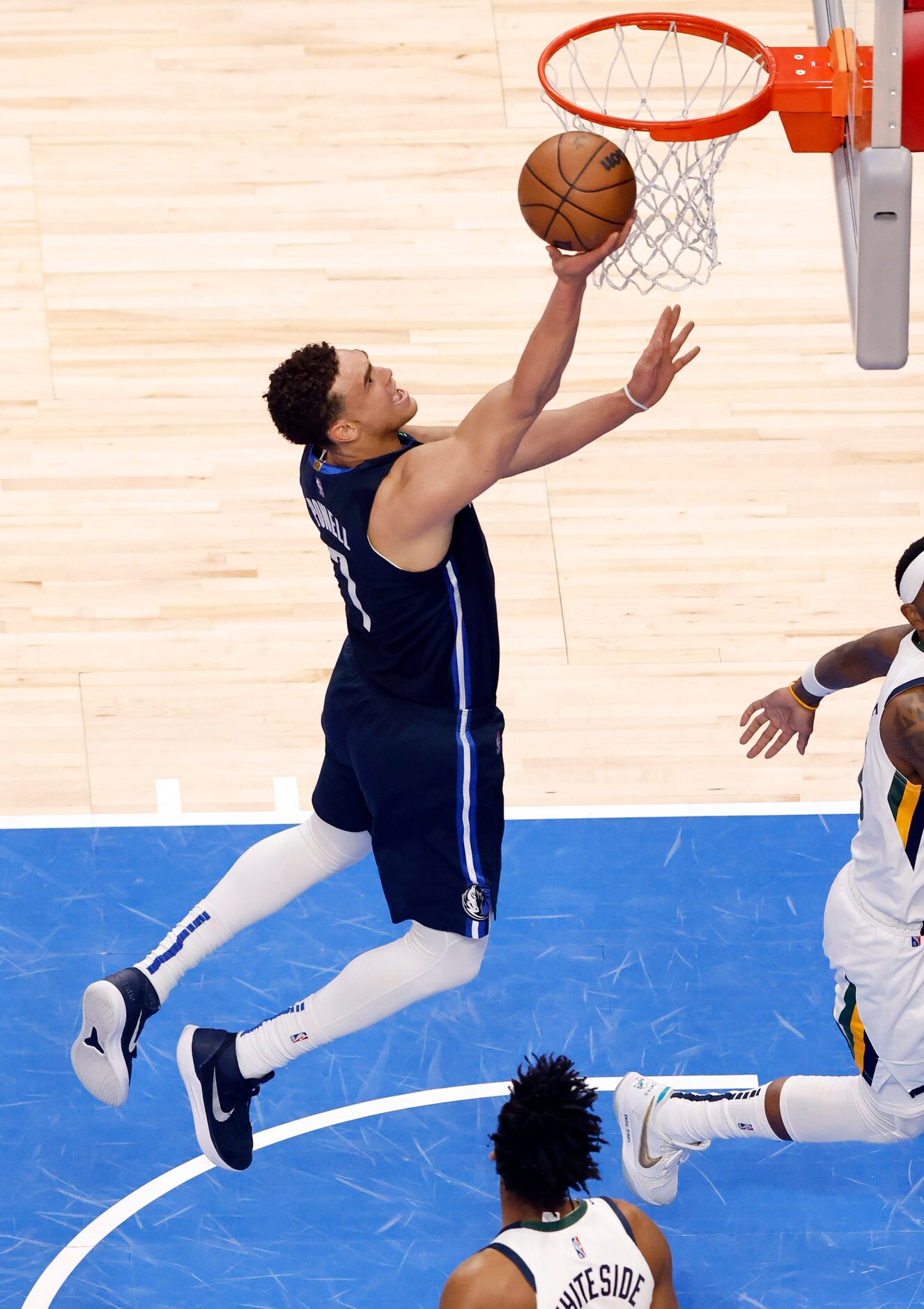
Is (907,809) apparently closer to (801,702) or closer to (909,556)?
(909,556)

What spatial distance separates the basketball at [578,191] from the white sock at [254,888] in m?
1.88

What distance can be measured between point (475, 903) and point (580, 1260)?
1.36 m

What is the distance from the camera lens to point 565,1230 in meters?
3.66

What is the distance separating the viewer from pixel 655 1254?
3715 mm

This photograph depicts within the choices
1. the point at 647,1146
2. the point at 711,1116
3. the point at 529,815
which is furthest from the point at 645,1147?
the point at 529,815

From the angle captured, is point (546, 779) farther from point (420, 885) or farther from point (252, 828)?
point (420, 885)

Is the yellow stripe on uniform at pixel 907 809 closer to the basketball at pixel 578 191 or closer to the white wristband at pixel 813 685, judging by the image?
the white wristband at pixel 813 685

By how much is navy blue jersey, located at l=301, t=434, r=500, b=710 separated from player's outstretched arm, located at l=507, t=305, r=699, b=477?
9.4 inches

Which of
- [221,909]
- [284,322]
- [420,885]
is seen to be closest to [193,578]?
[284,322]

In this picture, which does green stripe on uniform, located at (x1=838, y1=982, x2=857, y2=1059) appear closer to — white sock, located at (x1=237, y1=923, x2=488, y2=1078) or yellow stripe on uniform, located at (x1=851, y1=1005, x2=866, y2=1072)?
→ yellow stripe on uniform, located at (x1=851, y1=1005, x2=866, y2=1072)

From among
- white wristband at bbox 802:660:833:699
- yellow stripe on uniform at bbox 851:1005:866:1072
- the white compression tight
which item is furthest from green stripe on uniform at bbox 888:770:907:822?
the white compression tight

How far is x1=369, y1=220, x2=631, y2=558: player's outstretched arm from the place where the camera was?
4.17m

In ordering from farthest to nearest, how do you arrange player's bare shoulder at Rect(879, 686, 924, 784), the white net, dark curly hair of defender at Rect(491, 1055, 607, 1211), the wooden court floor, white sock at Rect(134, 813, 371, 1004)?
the white net < the wooden court floor < white sock at Rect(134, 813, 371, 1004) < player's bare shoulder at Rect(879, 686, 924, 784) < dark curly hair of defender at Rect(491, 1055, 607, 1211)

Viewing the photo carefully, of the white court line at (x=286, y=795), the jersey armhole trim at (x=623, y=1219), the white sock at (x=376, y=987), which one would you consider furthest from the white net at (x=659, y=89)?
the jersey armhole trim at (x=623, y=1219)
